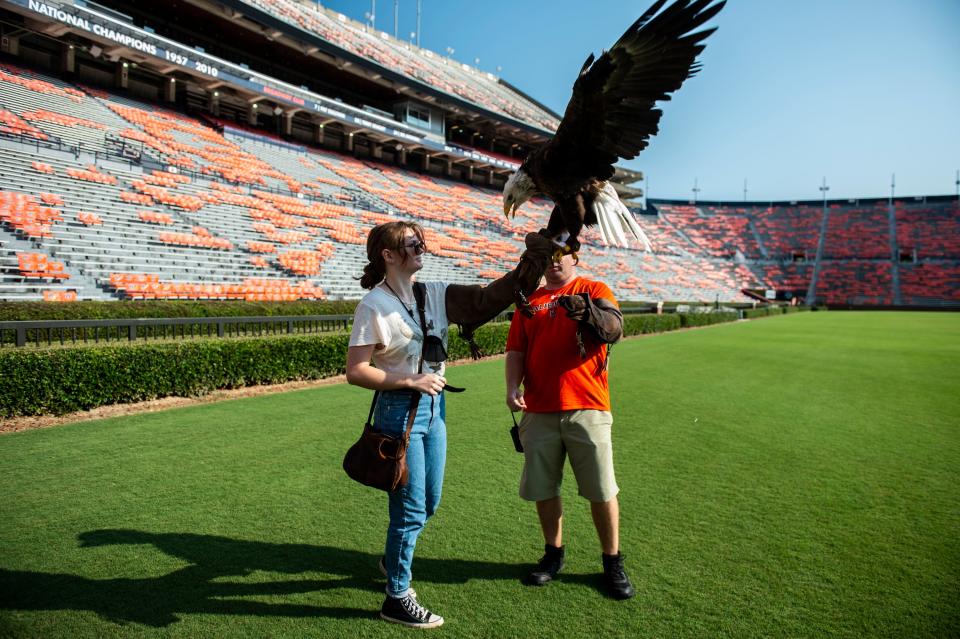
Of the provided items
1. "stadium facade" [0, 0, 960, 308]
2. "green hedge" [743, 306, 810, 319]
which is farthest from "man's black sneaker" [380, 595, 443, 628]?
"green hedge" [743, 306, 810, 319]

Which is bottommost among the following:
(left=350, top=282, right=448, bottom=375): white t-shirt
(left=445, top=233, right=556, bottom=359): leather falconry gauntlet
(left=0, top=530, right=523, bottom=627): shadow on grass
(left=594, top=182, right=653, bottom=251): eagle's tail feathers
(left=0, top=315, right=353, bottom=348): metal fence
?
(left=0, top=530, right=523, bottom=627): shadow on grass

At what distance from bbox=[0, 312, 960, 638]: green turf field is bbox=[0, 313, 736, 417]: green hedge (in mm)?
673

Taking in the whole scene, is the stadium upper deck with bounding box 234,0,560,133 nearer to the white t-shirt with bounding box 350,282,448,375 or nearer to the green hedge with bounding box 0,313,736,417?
the green hedge with bounding box 0,313,736,417

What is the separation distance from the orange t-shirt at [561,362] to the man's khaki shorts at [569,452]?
69 mm

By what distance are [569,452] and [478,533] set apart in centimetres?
105

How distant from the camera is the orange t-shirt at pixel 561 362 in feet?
9.11

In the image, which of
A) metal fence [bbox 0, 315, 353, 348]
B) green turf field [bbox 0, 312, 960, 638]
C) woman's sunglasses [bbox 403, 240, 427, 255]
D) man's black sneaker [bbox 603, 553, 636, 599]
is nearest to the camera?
woman's sunglasses [bbox 403, 240, 427, 255]

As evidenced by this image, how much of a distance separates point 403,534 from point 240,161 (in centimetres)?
2610

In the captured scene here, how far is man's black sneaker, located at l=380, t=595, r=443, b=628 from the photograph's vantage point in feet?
8.03

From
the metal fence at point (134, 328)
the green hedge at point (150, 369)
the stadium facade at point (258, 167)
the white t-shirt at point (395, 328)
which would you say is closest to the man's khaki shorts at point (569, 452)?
the white t-shirt at point (395, 328)

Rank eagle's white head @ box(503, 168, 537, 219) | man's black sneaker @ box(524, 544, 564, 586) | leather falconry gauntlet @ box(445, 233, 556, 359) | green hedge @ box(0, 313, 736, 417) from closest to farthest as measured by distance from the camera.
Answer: leather falconry gauntlet @ box(445, 233, 556, 359) < man's black sneaker @ box(524, 544, 564, 586) < eagle's white head @ box(503, 168, 537, 219) < green hedge @ box(0, 313, 736, 417)

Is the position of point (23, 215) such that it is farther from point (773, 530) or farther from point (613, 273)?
point (613, 273)

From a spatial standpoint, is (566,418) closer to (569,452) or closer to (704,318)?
(569,452)

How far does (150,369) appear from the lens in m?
7.07
